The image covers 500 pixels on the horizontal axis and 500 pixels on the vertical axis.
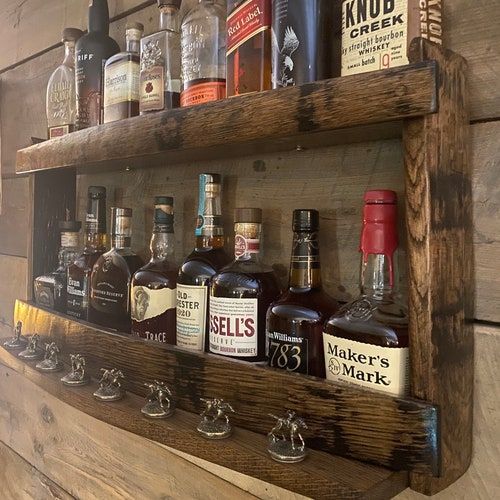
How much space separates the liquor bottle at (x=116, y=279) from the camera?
84cm

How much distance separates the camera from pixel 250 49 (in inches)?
25.1

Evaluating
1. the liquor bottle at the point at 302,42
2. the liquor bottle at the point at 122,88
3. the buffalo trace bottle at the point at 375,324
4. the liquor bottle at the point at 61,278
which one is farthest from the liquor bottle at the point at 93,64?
the buffalo trace bottle at the point at 375,324

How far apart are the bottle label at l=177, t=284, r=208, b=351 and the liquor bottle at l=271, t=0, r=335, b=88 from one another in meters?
0.27

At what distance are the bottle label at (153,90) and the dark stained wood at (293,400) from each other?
319mm

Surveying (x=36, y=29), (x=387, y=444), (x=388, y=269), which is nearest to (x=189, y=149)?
(x=388, y=269)

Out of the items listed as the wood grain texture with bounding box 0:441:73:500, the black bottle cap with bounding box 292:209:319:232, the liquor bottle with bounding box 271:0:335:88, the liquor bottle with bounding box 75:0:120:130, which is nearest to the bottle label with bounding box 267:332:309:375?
the black bottle cap with bounding box 292:209:319:232

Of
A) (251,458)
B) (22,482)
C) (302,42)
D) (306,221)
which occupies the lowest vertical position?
(22,482)

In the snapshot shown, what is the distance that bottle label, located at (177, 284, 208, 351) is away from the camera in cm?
70

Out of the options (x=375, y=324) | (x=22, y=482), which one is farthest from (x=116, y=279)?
(x=22, y=482)

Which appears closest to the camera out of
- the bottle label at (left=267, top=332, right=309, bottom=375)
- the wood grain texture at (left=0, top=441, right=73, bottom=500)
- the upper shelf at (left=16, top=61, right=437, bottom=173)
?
the upper shelf at (left=16, top=61, right=437, bottom=173)

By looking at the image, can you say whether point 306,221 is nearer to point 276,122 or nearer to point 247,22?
point 276,122

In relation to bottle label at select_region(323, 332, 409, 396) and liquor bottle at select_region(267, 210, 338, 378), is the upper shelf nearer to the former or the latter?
liquor bottle at select_region(267, 210, 338, 378)

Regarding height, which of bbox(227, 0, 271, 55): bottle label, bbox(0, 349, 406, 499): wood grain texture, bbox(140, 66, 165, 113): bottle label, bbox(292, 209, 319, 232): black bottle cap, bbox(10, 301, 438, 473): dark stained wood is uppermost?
bbox(227, 0, 271, 55): bottle label

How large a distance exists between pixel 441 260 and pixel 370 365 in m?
0.12
